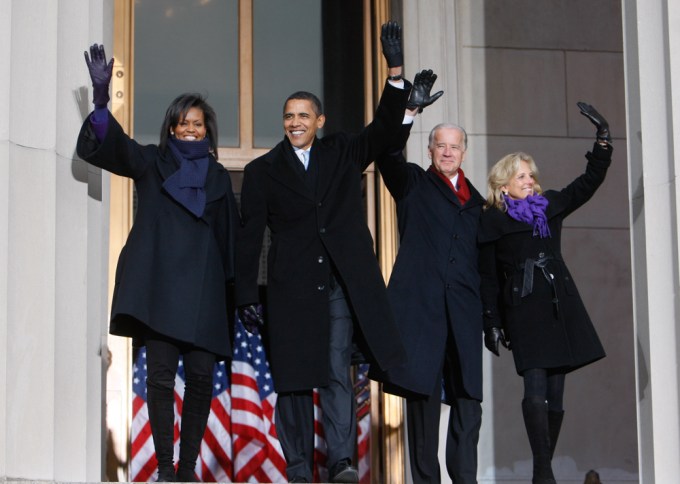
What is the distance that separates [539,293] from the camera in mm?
9352

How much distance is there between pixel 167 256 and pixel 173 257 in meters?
0.04

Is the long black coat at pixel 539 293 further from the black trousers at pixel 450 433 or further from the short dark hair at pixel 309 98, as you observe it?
the short dark hair at pixel 309 98

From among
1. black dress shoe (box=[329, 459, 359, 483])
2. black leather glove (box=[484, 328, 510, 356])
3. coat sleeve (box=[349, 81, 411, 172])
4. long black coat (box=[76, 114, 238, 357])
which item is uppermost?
coat sleeve (box=[349, 81, 411, 172])

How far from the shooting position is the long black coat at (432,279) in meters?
9.19

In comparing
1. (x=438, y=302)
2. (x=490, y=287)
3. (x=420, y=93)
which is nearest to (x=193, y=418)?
(x=438, y=302)

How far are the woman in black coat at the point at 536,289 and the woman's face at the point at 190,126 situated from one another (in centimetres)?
177

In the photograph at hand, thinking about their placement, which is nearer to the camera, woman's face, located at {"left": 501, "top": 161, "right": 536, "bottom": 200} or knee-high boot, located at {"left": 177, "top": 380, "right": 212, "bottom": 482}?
knee-high boot, located at {"left": 177, "top": 380, "right": 212, "bottom": 482}

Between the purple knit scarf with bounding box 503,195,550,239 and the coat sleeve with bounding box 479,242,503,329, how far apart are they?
0.80 ft

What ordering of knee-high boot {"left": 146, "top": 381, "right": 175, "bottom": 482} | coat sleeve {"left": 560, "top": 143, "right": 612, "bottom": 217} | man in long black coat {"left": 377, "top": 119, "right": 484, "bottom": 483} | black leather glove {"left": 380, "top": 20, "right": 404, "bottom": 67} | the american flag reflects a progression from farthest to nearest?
the american flag
coat sleeve {"left": 560, "top": 143, "right": 612, "bottom": 217}
man in long black coat {"left": 377, "top": 119, "right": 484, "bottom": 483}
black leather glove {"left": 380, "top": 20, "right": 404, "bottom": 67}
knee-high boot {"left": 146, "top": 381, "right": 175, "bottom": 482}

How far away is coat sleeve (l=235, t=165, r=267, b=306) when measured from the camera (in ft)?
29.6

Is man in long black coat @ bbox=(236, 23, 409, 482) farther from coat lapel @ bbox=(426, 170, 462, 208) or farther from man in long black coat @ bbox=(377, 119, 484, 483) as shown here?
coat lapel @ bbox=(426, 170, 462, 208)

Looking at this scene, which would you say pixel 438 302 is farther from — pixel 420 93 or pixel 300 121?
pixel 300 121

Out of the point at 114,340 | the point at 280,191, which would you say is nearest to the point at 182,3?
the point at 114,340

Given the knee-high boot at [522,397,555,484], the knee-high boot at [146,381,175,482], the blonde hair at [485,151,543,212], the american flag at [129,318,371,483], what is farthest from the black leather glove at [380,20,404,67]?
the american flag at [129,318,371,483]
